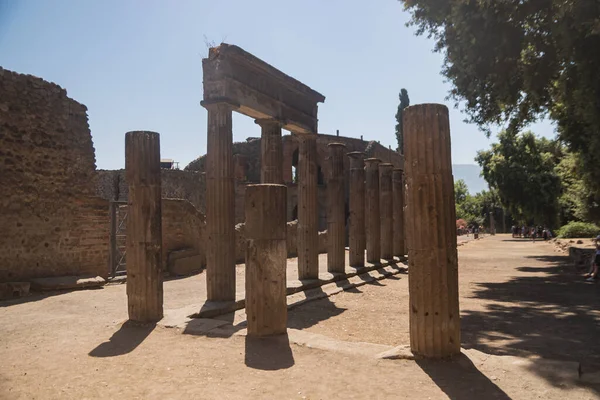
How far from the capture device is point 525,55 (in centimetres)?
1130

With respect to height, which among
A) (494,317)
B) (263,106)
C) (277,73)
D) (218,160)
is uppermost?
(277,73)

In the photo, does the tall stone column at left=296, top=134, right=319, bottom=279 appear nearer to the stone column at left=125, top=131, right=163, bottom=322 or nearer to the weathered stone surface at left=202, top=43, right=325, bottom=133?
the weathered stone surface at left=202, top=43, right=325, bottom=133

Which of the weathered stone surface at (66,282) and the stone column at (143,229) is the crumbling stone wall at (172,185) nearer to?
the weathered stone surface at (66,282)

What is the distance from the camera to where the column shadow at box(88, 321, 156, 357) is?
5638 millimetres

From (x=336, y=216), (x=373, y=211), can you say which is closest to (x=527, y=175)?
(x=373, y=211)

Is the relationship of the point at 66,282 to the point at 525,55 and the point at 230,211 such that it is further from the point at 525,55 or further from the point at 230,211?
the point at 525,55

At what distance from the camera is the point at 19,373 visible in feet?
15.9

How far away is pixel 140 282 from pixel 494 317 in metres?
5.92

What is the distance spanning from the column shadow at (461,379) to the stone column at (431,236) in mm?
189

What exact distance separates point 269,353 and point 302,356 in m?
0.41

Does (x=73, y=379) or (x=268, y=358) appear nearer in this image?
(x=73, y=379)

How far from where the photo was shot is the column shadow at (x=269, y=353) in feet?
16.7

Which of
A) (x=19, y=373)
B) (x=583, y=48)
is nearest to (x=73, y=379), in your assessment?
(x=19, y=373)

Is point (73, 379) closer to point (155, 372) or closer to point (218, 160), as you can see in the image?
point (155, 372)
